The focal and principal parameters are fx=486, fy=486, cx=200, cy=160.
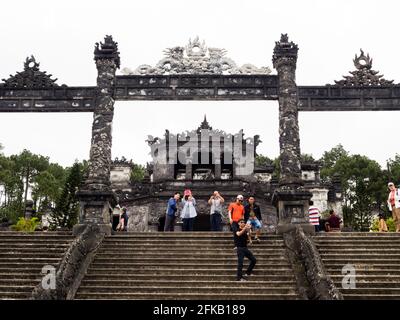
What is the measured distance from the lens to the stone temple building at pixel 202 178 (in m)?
24.9

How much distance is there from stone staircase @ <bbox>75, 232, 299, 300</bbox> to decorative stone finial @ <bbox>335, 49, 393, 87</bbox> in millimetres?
6158

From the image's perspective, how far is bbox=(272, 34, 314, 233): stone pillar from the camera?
13.5 meters

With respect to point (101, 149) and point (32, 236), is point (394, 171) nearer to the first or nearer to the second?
point (101, 149)

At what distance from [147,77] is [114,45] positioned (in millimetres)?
1518

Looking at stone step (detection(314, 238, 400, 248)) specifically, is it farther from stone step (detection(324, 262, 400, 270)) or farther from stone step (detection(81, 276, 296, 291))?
stone step (detection(81, 276, 296, 291))

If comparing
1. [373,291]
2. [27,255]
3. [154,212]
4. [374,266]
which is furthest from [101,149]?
[154,212]

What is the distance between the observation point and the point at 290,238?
11.8m

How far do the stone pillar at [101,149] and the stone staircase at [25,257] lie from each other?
0.93 metres

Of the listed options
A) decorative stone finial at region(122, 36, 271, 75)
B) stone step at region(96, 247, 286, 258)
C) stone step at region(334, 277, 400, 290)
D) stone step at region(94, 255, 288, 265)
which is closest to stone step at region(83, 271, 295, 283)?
stone step at region(94, 255, 288, 265)

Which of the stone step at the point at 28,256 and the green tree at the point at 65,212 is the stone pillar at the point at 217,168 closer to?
the green tree at the point at 65,212

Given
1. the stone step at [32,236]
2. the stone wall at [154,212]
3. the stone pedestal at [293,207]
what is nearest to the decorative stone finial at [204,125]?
the stone wall at [154,212]

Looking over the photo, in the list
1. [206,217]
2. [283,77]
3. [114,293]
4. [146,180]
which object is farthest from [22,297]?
[146,180]

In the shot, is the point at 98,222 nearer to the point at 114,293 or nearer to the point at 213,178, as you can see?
the point at 114,293

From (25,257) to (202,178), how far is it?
1680 centimetres
